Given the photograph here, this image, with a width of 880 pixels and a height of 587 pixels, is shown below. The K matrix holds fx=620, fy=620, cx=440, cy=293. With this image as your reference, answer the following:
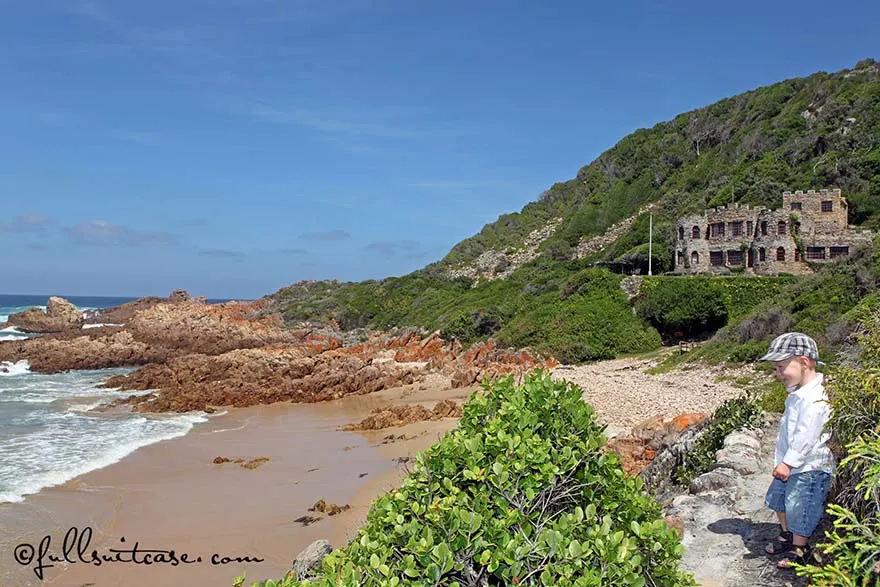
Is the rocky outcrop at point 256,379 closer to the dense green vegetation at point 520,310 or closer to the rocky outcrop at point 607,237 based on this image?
the dense green vegetation at point 520,310

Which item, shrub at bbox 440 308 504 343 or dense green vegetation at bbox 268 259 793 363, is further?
shrub at bbox 440 308 504 343

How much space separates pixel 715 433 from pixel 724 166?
41735mm

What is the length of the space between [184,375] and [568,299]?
16734 millimetres

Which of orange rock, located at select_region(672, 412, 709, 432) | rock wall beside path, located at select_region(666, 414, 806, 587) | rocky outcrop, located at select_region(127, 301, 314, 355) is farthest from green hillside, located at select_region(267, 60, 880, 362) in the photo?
rock wall beside path, located at select_region(666, 414, 806, 587)

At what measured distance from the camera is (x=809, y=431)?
413cm

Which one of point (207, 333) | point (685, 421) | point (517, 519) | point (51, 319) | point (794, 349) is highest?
point (51, 319)

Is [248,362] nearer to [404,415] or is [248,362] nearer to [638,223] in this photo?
[404,415]

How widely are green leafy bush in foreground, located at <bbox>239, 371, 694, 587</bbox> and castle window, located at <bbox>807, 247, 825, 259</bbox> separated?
27897 mm

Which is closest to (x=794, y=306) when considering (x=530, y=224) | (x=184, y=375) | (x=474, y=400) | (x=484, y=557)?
(x=474, y=400)

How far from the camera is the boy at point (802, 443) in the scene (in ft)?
13.5

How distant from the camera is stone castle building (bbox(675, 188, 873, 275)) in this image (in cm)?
2692

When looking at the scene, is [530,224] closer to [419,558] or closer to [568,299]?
[568,299]

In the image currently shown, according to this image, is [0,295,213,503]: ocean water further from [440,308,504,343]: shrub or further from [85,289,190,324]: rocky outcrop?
[85,289,190,324]: rocky outcrop

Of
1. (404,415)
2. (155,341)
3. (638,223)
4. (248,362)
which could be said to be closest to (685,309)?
(404,415)
